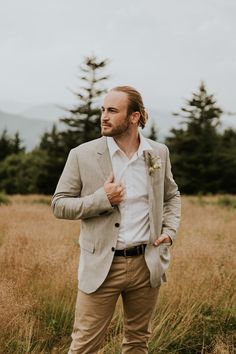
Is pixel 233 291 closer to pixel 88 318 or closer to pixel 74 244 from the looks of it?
pixel 88 318

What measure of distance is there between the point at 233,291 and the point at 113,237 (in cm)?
234

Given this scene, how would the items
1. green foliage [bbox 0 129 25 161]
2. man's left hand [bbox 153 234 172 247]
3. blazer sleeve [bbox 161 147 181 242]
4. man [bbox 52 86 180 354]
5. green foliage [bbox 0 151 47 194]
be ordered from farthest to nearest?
1. green foliage [bbox 0 129 25 161]
2. green foliage [bbox 0 151 47 194]
3. blazer sleeve [bbox 161 147 181 242]
4. man's left hand [bbox 153 234 172 247]
5. man [bbox 52 86 180 354]

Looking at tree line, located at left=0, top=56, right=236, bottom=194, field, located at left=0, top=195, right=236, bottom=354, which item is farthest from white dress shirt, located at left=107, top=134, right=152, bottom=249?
tree line, located at left=0, top=56, right=236, bottom=194

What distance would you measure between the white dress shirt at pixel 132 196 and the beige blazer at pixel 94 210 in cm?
5

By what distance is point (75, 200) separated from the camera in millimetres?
2713

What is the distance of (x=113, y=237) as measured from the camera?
109 inches

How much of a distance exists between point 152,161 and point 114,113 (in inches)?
15.9

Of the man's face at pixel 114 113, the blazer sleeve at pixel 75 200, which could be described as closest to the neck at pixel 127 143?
the man's face at pixel 114 113

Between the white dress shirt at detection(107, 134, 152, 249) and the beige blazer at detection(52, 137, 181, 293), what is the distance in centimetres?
5

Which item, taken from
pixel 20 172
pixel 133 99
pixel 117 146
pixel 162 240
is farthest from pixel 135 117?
pixel 20 172

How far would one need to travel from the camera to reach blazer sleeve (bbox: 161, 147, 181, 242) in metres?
3.08

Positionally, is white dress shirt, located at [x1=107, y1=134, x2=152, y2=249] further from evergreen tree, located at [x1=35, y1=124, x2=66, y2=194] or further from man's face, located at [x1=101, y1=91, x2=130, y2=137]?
evergreen tree, located at [x1=35, y1=124, x2=66, y2=194]

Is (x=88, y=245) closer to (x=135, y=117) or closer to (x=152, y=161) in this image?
(x=152, y=161)

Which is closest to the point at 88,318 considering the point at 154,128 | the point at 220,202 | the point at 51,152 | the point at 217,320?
the point at 217,320
